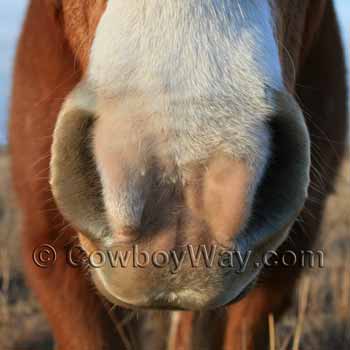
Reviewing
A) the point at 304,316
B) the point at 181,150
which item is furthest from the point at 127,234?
the point at 304,316

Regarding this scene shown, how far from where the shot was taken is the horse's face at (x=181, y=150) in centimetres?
164

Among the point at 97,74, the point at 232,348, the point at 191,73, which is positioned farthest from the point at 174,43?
the point at 232,348

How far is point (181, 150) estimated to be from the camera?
5.37 ft

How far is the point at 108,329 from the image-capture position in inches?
117

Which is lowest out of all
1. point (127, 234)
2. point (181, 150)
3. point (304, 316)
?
point (304, 316)

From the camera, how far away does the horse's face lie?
5.38 feet

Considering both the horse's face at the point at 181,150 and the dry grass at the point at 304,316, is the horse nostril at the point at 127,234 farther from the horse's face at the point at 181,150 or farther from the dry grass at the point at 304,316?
the dry grass at the point at 304,316

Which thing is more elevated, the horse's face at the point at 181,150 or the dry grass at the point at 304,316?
the horse's face at the point at 181,150

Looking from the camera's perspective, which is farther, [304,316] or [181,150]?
[304,316]

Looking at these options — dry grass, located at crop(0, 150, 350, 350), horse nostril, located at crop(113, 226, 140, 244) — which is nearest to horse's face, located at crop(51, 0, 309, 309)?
horse nostril, located at crop(113, 226, 140, 244)

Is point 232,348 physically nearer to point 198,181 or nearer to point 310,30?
point 310,30

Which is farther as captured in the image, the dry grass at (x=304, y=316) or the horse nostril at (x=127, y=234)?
the dry grass at (x=304, y=316)

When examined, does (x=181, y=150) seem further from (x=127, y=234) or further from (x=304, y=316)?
(x=304, y=316)

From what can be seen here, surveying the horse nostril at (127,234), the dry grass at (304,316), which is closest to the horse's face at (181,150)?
the horse nostril at (127,234)
